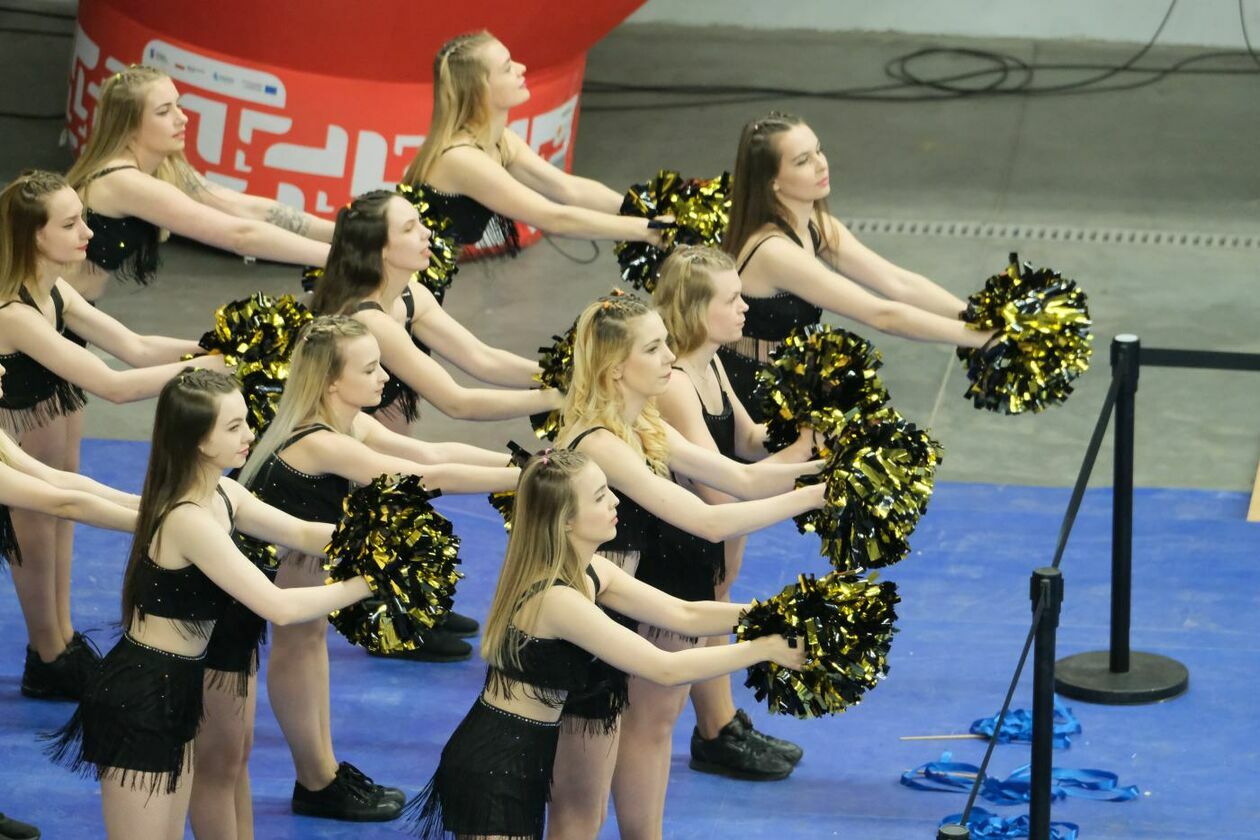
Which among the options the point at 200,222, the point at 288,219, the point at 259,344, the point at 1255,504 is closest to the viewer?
the point at 259,344

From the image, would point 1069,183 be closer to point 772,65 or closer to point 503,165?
point 772,65

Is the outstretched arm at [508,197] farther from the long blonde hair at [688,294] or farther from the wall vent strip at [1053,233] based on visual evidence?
the wall vent strip at [1053,233]

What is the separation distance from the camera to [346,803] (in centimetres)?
489

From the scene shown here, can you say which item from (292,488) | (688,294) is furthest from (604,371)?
(292,488)

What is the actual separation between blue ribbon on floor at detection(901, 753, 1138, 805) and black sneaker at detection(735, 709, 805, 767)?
27cm

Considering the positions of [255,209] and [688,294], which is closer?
[688,294]

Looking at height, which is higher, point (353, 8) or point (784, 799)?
point (353, 8)

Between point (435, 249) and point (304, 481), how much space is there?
42.2 inches

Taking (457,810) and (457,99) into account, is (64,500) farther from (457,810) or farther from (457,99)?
(457,99)

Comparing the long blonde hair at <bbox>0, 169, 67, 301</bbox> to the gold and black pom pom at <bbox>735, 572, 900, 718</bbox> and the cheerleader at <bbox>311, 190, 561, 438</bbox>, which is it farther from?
the gold and black pom pom at <bbox>735, 572, 900, 718</bbox>

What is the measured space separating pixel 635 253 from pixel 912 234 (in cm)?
418

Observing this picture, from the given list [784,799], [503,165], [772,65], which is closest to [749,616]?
[784,799]

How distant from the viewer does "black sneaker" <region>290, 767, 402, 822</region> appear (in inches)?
193

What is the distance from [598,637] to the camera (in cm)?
382
